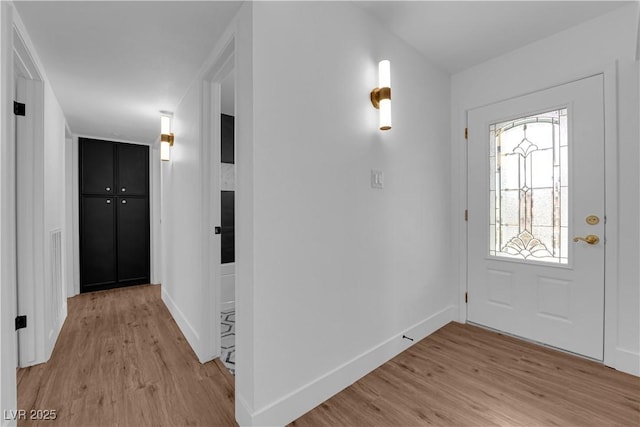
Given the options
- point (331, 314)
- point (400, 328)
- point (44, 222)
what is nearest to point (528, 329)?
point (400, 328)

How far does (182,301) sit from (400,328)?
1963mm

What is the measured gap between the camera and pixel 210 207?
7.29 feet

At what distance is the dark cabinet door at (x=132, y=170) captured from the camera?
4.40 meters

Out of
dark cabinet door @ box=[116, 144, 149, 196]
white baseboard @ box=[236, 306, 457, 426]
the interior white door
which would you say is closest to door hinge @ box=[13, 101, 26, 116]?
white baseboard @ box=[236, 306, 457, 426]

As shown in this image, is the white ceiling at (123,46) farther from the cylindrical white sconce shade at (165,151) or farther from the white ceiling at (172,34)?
the cylindrical white sconce shade at (165,151)

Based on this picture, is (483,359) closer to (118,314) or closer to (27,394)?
(27,394)

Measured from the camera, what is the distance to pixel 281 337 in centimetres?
155

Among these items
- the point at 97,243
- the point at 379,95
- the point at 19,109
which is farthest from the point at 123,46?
the point at 97,243

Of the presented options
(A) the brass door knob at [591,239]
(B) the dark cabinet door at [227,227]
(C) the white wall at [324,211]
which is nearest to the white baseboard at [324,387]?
(C) the white wall at [324,211]

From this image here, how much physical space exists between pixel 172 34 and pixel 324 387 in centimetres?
234

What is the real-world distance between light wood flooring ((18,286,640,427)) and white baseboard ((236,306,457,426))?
0.14 ft

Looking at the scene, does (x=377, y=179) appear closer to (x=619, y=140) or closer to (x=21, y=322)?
(x=619, y=140)

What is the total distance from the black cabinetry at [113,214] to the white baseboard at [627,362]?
17.7ft

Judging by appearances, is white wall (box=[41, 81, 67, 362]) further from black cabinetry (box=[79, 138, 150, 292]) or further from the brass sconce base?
the brass sconce base
